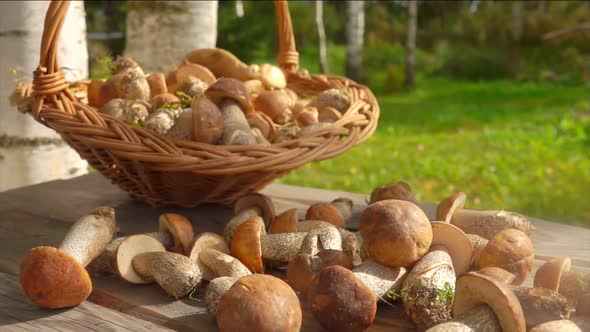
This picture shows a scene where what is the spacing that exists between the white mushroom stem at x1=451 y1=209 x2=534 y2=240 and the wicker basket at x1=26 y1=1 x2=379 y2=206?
0.36m

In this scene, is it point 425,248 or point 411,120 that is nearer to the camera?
point 425,248

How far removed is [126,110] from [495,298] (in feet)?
3.50

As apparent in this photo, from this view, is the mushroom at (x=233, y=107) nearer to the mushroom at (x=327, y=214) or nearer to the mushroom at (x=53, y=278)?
the mushroom at (x=327, y=214)

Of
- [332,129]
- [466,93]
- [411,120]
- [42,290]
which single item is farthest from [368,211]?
[466,93]

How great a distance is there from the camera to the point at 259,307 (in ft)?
3.32

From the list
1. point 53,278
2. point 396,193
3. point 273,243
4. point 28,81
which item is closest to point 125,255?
point 53,278

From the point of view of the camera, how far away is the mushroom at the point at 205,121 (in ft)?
5.14

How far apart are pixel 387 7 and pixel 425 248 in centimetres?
1401

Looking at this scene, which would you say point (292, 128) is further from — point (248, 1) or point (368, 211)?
point (248, 1)

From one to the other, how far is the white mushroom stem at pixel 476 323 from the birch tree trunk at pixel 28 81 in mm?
2023

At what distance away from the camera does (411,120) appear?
712cm

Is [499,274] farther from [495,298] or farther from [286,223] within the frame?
[286,223]

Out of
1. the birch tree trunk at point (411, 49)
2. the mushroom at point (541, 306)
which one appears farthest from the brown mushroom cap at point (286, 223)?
the birch tree trunk at point (411, 49)

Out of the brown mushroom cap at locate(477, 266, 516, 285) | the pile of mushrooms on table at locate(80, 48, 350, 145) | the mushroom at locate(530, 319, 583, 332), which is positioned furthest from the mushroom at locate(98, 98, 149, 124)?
the mushroom at locate(530, 319, 583, 332)
